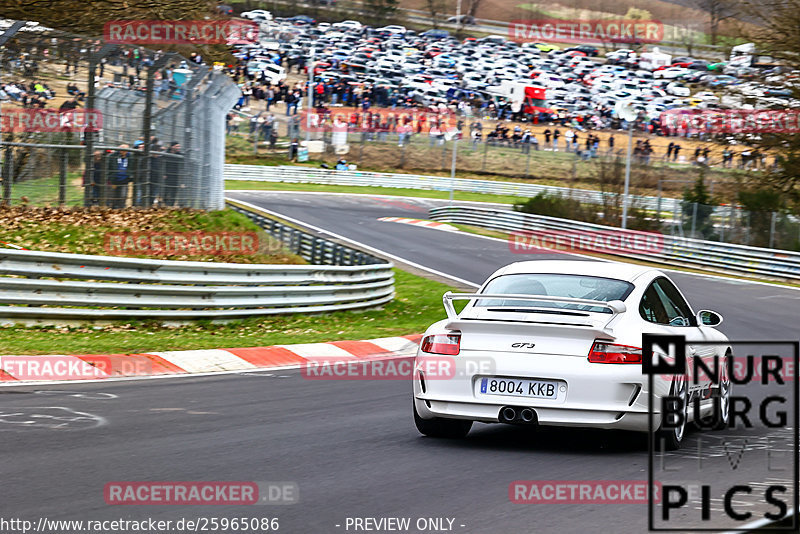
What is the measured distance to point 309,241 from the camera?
25328mm

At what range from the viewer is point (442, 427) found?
8.39 meters

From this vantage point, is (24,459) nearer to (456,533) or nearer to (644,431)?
(456,533)

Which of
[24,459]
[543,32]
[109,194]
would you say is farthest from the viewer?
[543,32]

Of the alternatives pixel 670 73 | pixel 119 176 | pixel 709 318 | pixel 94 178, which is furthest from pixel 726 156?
Result: pixel 670 73

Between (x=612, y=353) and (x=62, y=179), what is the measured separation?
13.5 m

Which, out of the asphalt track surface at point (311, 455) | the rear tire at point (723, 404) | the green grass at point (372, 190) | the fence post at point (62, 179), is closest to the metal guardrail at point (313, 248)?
the fence post at point (62, 179)

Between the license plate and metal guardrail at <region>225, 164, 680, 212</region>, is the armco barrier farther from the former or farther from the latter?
the license plate

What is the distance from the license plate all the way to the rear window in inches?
29.9

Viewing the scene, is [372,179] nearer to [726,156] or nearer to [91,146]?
[726,156]

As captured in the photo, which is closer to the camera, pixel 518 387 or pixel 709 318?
pixel 518 387

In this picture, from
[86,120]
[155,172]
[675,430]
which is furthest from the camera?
[155,172]

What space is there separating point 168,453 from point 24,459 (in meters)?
0.93

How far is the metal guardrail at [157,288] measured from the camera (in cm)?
1395

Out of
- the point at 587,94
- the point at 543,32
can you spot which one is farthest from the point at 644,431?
the point at 543,32
